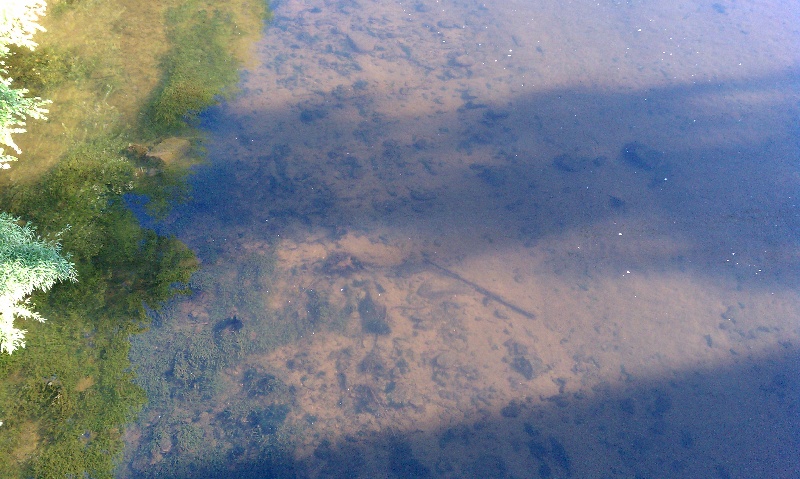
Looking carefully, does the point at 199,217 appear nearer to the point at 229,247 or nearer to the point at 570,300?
the point at 229,247

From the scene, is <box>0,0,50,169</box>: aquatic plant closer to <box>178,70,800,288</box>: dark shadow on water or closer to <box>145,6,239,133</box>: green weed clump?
<box>145,6,239,133</box>: green weed clump

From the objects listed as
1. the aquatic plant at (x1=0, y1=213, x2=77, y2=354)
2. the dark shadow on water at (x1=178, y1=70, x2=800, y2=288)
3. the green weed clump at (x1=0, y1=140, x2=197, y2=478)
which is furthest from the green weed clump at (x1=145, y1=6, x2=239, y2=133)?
the aquatic plant at (x1=0, y1=213, x2=77, y2=354)

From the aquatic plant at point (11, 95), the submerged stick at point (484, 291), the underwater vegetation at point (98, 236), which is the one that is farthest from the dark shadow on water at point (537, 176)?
the aquatic plant at point (11, 95)

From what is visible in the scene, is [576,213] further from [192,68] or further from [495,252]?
[192,68]

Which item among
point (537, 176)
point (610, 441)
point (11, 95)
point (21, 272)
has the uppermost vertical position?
point (11, 95)

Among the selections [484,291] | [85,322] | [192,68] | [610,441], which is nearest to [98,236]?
[85,322]

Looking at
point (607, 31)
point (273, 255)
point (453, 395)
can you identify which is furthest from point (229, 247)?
point (607, 31)
